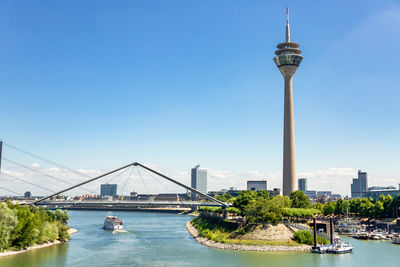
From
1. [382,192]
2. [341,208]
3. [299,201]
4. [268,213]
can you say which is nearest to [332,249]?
[268,213]

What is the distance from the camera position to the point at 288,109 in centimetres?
10575

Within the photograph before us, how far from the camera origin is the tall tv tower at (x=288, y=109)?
10386cm

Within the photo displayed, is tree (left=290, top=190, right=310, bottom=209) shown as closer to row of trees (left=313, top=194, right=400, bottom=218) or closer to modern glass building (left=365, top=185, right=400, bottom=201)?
row of trees (left=313, top=194, right=400, bottom=218)

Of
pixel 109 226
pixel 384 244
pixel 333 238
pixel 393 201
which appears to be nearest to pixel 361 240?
pixel 384 244

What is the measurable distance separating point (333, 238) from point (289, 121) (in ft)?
186

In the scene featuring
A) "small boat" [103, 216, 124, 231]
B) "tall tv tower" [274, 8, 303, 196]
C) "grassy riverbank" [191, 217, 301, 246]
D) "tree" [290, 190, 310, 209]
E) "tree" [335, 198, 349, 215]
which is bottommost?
"small boat" [103, 216, 124, 231]

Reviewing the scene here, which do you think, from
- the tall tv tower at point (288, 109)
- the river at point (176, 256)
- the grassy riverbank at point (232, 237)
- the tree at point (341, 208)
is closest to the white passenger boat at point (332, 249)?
the river at point (176, 256)

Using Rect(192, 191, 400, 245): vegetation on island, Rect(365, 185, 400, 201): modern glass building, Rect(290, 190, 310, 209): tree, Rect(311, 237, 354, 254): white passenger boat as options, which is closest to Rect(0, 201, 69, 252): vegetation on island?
Rect(192, 191, 400, 245): vegetation on island

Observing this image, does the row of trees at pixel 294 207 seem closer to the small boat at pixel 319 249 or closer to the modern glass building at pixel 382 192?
the small boat at pixel 319 249

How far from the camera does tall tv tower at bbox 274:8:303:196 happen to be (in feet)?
341

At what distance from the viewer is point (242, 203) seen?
5950 cm

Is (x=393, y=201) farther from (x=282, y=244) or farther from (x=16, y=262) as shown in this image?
(x=16, y=262)

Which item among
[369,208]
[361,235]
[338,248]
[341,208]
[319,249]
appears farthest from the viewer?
[341,208]

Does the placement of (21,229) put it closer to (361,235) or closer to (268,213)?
(268,213)
